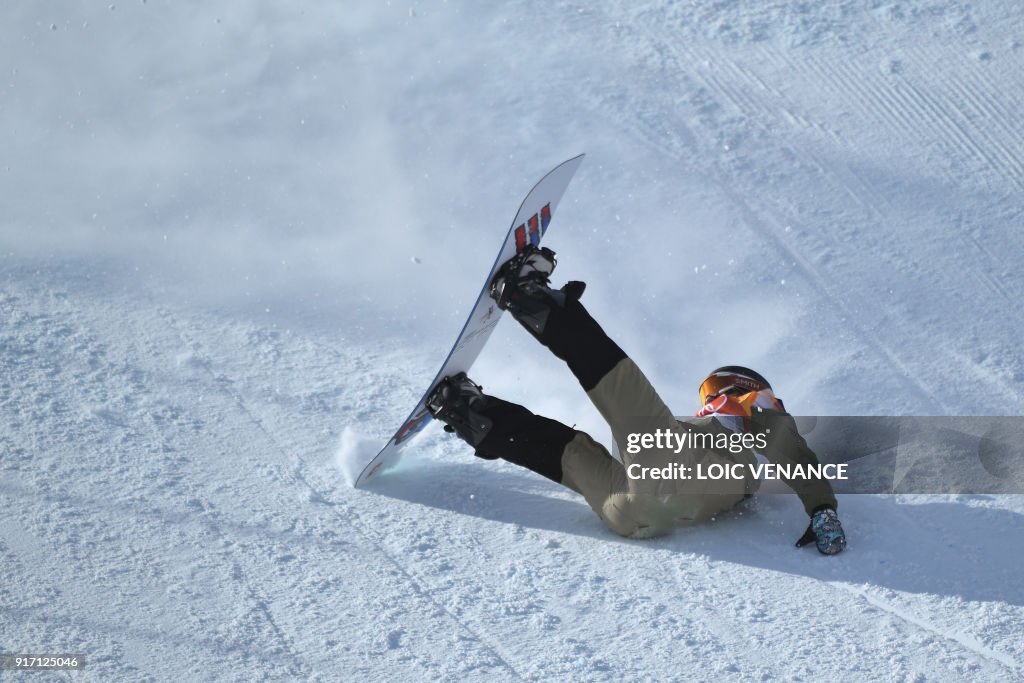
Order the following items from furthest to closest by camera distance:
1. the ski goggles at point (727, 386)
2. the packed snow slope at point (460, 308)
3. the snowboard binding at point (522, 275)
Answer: the ski goggles at point (727, 386) < the snowboard binding at point (522, 275) < the packed snow slope at point (460, 308)

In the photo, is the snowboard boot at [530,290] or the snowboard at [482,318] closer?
the snowboard boot at [530,290]

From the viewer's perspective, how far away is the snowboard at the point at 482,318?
380 centimetres

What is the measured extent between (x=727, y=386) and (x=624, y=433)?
0.51m

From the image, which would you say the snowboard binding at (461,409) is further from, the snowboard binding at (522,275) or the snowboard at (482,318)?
the snowboard binding at (522,275)

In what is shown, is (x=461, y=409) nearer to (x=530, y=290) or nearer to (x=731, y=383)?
(x=530, y=290)

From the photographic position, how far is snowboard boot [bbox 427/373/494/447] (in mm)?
3777

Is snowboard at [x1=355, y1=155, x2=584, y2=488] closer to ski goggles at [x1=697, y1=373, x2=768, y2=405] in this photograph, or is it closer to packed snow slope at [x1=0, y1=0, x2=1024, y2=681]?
packed snow slope at [x1=0, y1=0, x2=1024, y2=681]

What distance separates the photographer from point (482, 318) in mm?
3891

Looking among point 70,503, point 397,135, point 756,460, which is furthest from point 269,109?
point 756,460

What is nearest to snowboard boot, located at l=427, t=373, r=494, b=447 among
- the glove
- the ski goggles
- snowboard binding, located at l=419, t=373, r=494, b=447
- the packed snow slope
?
snowboard binding, located at l=419, t=373, r=494, b=447

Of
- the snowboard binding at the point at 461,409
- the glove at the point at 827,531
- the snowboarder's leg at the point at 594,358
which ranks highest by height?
the snowboarder's leg at the point at 594,358

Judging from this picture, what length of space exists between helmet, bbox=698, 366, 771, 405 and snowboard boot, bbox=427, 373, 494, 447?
70 centimetres

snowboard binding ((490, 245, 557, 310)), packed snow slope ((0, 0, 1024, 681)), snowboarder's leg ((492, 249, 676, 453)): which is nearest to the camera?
packed snow slope ((0, 0, 1024, 681))

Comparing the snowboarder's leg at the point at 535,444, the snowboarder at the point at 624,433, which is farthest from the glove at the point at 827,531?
the snowboarder's leg at the point at 535,444
